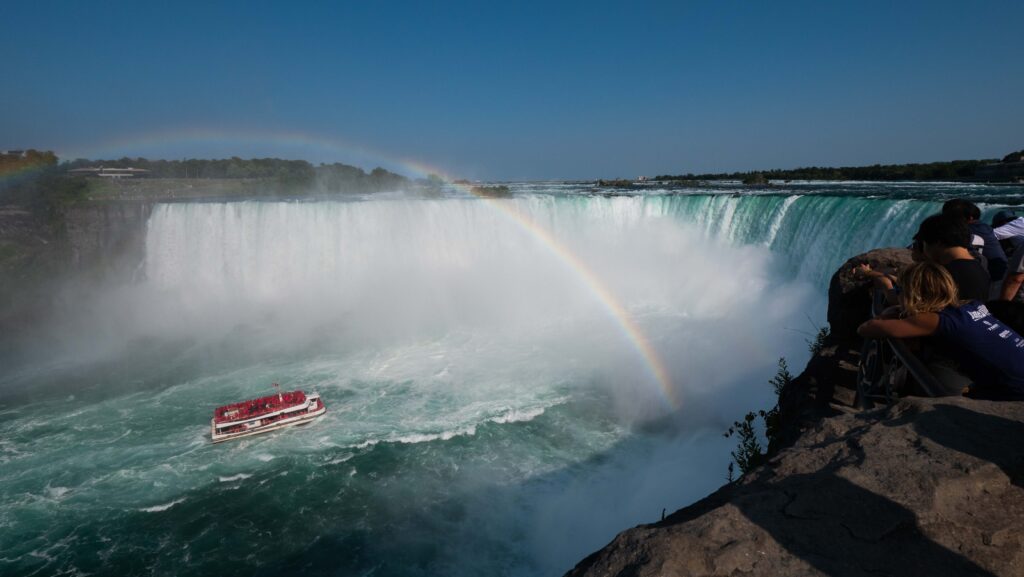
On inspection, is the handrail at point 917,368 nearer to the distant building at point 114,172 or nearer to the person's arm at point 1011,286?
the person's arm at point 1011,286

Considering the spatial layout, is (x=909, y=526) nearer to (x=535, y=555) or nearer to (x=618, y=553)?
(x=618, y=553)

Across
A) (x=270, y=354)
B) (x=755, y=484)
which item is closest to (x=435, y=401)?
(x=270, y=354)

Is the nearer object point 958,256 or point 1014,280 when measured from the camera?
point 958,256

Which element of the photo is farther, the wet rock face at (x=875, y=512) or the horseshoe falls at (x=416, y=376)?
the horseshoe falls at (x=416, y=376)

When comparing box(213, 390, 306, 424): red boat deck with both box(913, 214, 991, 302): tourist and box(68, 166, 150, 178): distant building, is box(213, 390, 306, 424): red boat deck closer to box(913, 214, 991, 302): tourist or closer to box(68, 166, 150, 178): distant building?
box(913, 214, 991, 302): tourist

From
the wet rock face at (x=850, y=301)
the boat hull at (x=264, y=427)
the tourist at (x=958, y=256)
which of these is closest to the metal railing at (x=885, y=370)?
the tourist at (x=958, y=256)

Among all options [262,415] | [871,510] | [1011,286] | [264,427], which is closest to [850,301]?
[1011,286]

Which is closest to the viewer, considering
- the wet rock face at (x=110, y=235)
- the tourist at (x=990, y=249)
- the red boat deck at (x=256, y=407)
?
the tourist at (x=990, y=249)

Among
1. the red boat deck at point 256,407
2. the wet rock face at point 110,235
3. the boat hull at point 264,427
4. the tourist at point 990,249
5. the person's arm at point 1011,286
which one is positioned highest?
the tourist at point 990,249

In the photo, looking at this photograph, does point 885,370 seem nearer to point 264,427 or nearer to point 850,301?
point 850,301
